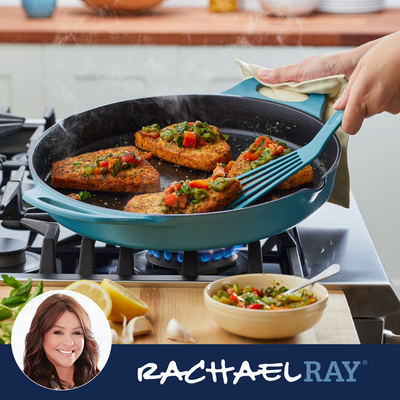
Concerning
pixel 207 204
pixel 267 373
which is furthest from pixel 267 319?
pixel 207 204

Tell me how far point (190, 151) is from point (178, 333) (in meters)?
0.91

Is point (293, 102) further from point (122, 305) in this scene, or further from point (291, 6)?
point (291, 6)

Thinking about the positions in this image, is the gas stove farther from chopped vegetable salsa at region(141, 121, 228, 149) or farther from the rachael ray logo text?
chopped vegetable salsa at region(141, 121, 228, 149)

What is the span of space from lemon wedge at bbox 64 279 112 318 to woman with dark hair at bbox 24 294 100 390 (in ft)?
0.29

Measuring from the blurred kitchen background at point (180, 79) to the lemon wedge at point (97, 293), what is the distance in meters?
1.75

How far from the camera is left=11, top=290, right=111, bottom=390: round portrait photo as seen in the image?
71cm

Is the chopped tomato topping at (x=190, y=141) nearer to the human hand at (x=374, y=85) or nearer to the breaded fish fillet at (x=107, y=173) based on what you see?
the breaded fish fillet at (x=107, y=173)

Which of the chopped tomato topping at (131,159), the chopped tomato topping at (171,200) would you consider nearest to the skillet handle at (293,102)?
the chopped tomato topping at (131,159)

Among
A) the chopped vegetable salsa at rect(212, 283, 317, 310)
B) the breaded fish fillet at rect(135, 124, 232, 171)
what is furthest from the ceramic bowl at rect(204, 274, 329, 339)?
the breaded fish fillet at rect(135, 124, 232, 171)

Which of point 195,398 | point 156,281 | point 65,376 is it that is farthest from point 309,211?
point 65,376

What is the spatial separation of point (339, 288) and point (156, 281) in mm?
360

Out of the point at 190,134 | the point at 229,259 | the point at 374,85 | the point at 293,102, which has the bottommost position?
the point at 229,259

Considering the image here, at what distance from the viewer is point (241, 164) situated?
1500mm

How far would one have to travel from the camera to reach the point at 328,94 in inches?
59.1
